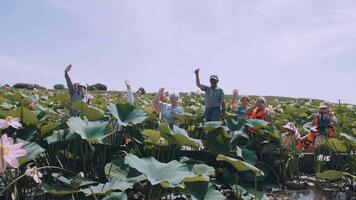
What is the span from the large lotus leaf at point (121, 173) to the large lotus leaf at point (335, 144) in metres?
2.93

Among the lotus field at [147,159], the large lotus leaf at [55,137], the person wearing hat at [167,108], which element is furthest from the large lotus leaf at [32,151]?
the person wearing hat at [167,108]

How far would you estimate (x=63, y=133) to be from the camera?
14.6 ft

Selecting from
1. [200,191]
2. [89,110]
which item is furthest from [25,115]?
[200,191]

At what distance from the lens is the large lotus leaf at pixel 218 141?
193 inches

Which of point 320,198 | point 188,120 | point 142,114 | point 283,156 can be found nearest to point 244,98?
point 188,120

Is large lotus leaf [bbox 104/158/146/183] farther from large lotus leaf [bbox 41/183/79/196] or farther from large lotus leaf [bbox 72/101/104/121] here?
large lotus leaf [bbox 72/101/104/121]

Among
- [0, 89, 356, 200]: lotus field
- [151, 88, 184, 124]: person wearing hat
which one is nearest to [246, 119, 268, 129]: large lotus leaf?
[0, 89, 356, 200]: lotus field

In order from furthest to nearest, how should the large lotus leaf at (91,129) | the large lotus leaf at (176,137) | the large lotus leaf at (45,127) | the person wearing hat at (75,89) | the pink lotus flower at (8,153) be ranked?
the person wearing hat at (75,89), the large lotus leaf at (45,127), the large lotus leaf at (176,137), the large lotus leaf at (91,129), the pink lotus flower at (8,153)

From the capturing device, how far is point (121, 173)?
3861mm

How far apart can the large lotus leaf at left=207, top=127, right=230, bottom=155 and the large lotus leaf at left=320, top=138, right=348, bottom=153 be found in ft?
5.16

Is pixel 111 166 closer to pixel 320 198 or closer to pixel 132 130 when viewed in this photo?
pixel 132 130

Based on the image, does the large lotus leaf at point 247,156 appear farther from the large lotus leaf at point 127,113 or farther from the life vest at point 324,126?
the life vest at point 324,126

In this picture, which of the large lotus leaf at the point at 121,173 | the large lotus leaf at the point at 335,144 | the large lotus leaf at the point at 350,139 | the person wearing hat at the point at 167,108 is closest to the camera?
the large lotus leaf at the point at 121,173

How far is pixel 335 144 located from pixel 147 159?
3.15m
